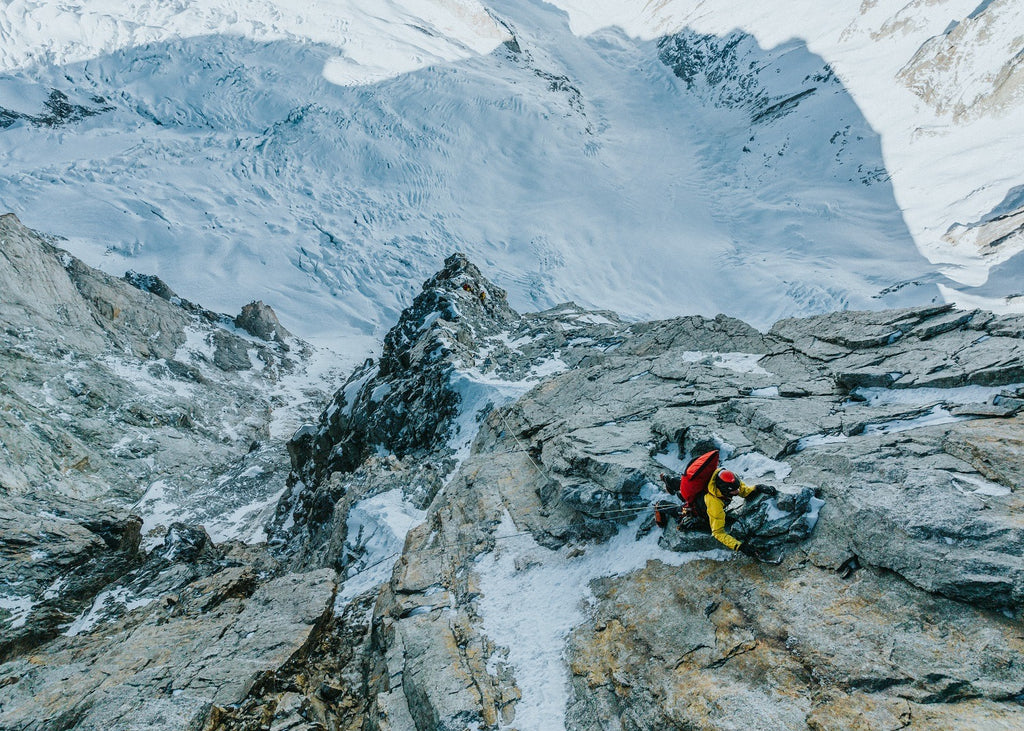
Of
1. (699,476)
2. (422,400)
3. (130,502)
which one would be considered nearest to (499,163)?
(422,400)

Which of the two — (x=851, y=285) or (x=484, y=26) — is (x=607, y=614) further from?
(x=484, y=26)

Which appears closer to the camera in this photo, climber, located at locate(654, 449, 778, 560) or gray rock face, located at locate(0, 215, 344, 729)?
climber, located at locate(654, 449, 778, 560)

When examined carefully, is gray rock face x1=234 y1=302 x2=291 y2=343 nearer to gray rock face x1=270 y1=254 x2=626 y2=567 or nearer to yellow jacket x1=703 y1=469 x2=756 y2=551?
gray rock face x1=270 y1=254 x2=626 y2=567

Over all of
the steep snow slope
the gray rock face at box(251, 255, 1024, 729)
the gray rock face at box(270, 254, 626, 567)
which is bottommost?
the gray rock face at box(251, 255, 1024, 729)

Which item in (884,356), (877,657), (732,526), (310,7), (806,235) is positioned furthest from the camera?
(310,7)

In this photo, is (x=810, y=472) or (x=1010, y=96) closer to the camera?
(x=810, y=472)

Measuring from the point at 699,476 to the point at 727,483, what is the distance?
489 mm

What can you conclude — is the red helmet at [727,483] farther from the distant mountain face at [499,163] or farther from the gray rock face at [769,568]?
the distant mountain face at [499,163]

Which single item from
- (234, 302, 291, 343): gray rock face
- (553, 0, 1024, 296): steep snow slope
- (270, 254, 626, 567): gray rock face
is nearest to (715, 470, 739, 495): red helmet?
(270, 254, 626, 567): gray rock face

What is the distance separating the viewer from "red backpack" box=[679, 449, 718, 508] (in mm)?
6973

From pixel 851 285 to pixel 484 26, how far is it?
6841cm

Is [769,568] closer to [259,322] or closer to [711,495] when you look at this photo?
[711,495]

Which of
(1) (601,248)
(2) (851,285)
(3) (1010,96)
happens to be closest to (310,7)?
(1) (601,248)

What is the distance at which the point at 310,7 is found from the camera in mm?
64062
